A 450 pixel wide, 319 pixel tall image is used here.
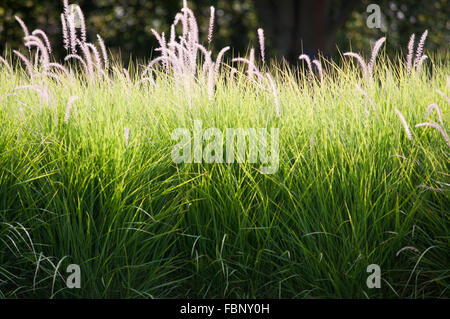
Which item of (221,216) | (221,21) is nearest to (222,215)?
(221,216)

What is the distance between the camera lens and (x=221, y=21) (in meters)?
10.6

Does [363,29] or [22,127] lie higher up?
[363,29]

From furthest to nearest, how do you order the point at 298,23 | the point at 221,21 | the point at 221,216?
the point at 221,21
the point at 298,23
the point at 221,216

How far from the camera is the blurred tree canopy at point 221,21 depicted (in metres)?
8.55

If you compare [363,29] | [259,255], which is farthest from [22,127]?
[363,29]

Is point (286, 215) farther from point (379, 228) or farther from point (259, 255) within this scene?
point (379, 228)

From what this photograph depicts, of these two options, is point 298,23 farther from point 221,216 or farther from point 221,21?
point 221,216

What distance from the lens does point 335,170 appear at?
2.39 m

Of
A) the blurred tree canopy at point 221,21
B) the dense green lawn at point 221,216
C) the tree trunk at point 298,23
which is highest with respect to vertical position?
the blurred tree canopy at point 221,21

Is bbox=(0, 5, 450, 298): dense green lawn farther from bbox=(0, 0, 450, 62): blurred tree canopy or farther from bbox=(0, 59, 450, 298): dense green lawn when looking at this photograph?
bbox=(0, 0, 450, 62): blurred tree canopy

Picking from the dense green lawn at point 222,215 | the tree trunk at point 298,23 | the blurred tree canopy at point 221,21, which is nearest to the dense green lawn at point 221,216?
the dense green lawn at point 222,215

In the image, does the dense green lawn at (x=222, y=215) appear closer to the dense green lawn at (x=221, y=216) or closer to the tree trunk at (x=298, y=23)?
the dense green lawn at (x=221, y=216)

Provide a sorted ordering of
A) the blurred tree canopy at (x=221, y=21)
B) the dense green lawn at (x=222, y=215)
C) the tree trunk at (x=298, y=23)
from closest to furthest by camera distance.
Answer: the dense green lawn at (x=222, y=215) → the tree trunk at (x=298, y=23) → the blurred tree canopy at (x=221, y=21)

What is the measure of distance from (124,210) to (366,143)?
121 cm
